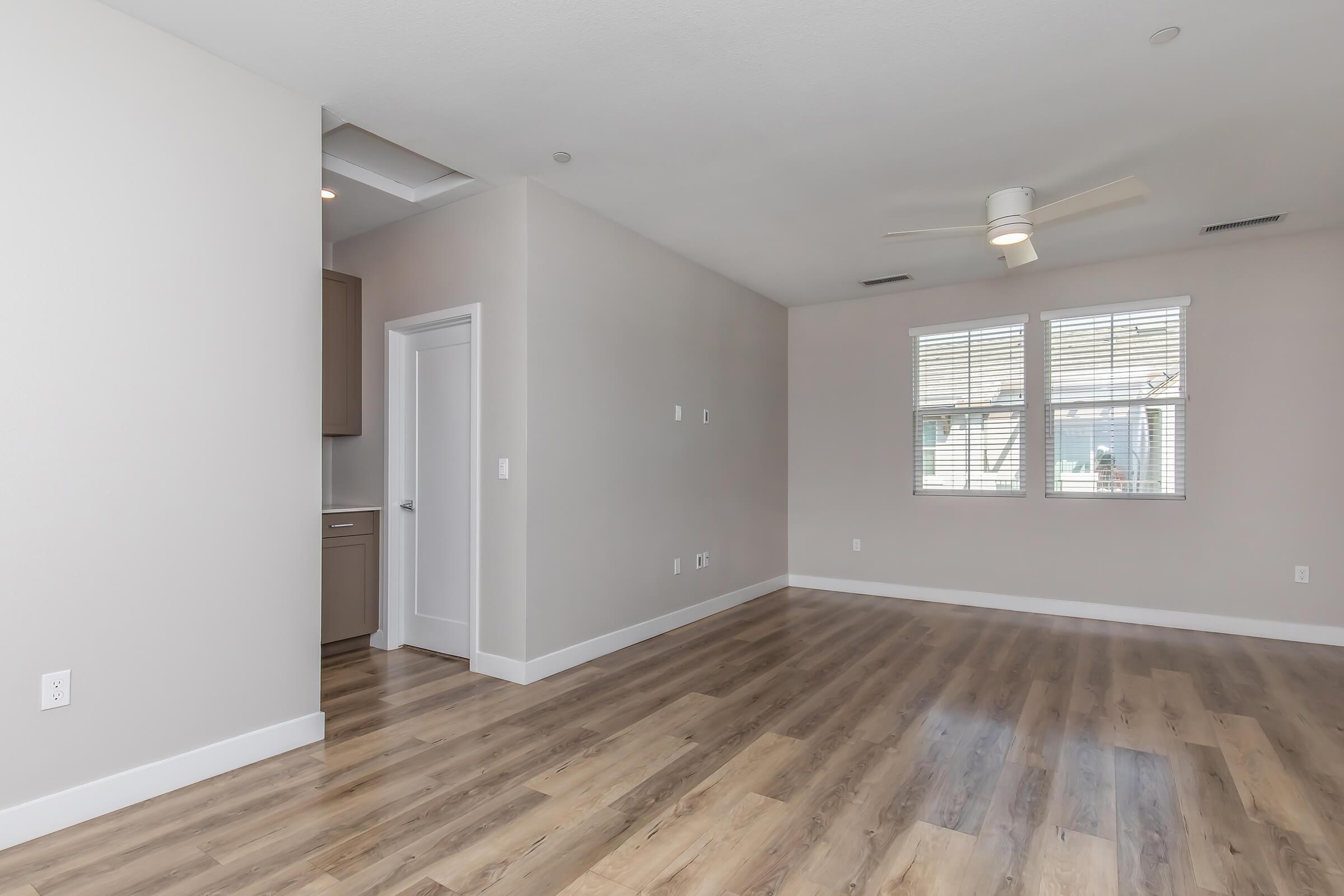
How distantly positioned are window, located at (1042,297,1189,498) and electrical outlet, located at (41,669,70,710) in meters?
6.01

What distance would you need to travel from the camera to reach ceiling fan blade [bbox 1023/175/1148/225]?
3.12 metres

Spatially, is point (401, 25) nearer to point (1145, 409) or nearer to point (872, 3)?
point (872, 3)

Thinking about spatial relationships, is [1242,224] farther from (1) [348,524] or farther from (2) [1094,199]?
(1) [348,524]

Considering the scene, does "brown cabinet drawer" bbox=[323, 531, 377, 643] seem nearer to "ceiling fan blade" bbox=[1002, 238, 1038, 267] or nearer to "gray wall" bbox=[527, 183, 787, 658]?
"gray wall" bbox=[527, 183, 787, 658]

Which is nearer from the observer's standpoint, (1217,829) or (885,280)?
(1217,829)

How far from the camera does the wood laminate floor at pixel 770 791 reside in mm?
1999

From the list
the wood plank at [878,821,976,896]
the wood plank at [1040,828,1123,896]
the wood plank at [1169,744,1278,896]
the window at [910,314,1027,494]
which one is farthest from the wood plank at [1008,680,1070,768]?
the window at [910,314,1027,494]

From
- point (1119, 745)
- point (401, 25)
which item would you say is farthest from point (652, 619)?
point (401, 25)

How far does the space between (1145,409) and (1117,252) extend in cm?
120

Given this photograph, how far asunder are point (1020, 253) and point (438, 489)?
3.79m

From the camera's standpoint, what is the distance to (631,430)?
4629 millimetres

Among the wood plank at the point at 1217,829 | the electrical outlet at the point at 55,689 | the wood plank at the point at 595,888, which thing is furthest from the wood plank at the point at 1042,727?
the electrical outlet at the point at 55,689

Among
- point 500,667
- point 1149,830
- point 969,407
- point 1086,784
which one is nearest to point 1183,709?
point 1086,784

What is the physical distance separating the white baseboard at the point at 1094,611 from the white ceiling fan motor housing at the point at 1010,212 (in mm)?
3156
